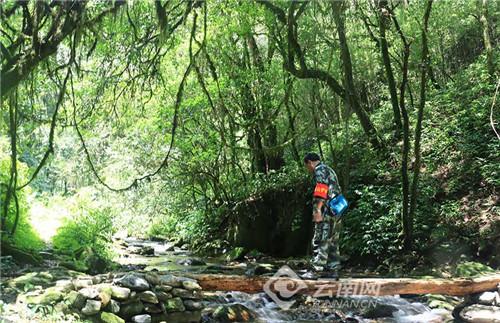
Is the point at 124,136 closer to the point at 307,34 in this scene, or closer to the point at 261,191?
the point at 261,191

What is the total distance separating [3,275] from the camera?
7594 millimetres

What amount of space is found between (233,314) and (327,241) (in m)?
1.93

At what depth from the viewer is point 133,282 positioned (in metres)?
6.49

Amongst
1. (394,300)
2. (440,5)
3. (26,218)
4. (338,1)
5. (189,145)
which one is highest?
(440,5)

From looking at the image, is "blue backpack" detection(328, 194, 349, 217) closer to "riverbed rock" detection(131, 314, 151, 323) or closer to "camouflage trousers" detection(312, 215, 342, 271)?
"camouflage trousers" detection(312, 215, 342, 271)

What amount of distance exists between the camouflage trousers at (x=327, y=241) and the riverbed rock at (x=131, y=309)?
2.70 m

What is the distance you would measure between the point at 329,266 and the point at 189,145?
27.8 feet

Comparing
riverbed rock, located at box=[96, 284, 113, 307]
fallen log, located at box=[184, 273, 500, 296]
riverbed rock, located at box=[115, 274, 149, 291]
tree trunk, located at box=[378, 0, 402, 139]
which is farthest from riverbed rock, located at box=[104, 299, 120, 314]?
tree trunk, located at box=[378, 0, 402, 139]

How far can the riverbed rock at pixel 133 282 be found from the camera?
646cm

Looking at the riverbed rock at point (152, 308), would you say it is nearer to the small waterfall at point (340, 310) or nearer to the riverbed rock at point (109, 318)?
the riverbed rock at point (109, 318)

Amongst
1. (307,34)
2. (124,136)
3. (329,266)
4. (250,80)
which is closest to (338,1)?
(307,34)

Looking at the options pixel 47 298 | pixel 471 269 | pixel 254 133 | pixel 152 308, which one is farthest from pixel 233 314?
pixel 254 133

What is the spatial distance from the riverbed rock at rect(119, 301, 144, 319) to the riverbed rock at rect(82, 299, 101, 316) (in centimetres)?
47

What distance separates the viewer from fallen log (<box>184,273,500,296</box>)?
22.2ft
